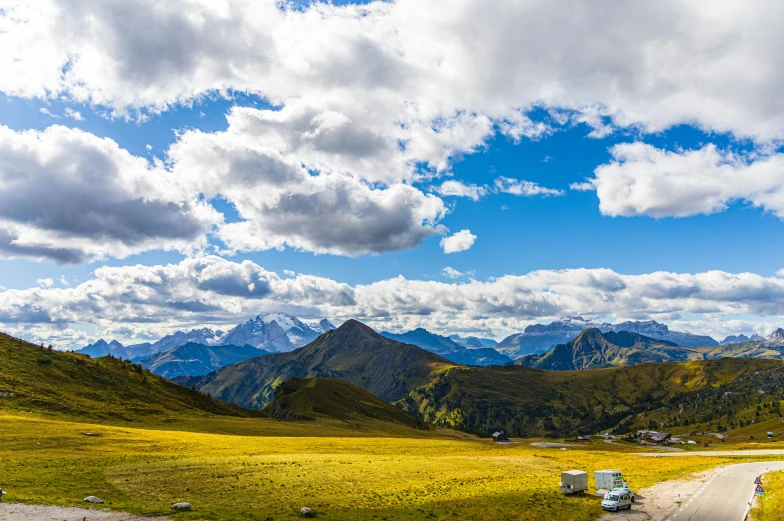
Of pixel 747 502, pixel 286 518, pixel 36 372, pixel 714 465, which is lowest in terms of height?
pixel 714 465

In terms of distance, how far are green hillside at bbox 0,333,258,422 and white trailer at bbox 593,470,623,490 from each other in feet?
440

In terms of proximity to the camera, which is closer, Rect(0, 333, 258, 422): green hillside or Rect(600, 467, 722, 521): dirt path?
Rect(600, 467, 722, 521): dirt path

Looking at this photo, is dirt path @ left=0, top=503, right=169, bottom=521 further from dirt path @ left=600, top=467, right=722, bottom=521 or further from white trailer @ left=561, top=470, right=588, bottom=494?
white trailer @ left=561, top=470, right=588, bottom=494

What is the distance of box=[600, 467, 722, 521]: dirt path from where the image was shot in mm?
51406

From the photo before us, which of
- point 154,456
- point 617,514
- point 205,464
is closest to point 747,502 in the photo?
point 617,514

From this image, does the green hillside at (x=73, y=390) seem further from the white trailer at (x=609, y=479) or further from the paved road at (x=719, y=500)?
the paved road at (x=719, y=500)

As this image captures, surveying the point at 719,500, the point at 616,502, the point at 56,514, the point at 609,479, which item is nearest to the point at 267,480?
the point at 56,514

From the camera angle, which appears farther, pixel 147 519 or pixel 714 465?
pixel 714 465

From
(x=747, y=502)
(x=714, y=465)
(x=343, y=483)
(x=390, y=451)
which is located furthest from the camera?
(x=390, y=451)

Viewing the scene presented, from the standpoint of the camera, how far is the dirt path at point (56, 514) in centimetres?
4191

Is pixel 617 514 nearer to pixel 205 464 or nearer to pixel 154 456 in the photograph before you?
pixel 205 464

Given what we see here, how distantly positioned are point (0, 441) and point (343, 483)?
65159 millimetres

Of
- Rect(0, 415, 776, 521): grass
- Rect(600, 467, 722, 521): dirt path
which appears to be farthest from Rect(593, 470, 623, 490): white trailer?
Rect(0, 415, 776, 521): grass

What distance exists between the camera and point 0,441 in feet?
266
